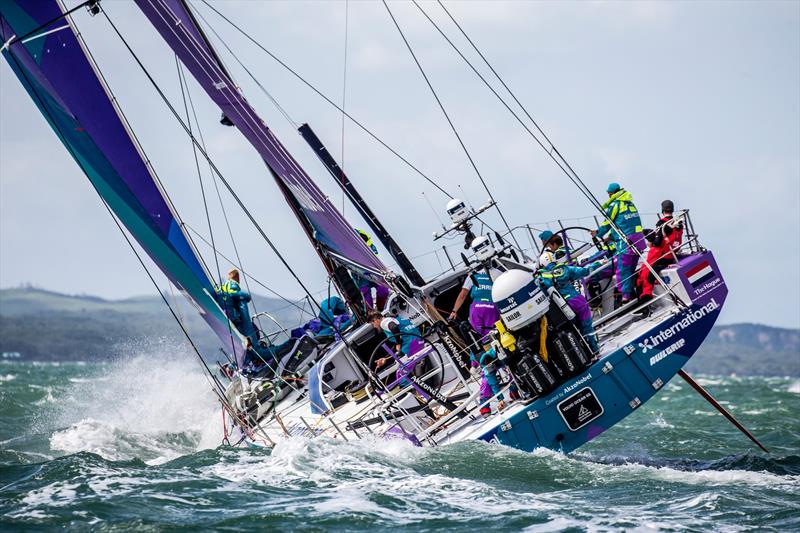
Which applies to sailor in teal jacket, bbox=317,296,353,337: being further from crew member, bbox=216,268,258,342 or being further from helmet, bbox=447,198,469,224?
helmet, bbox=447,198,469,224

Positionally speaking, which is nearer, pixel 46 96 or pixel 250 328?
pixel 46 96

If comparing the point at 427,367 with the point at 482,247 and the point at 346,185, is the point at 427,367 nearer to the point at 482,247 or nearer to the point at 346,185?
the point at 482,247

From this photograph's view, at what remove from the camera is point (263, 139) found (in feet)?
38.6

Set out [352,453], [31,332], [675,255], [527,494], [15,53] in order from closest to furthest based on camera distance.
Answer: [527,494] < [352,453] < [675,255] < [15,53] < [31,332]

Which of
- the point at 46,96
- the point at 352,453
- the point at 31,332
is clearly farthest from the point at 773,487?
the point at 31,332

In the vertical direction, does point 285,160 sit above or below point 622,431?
above

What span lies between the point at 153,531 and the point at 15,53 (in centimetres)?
813

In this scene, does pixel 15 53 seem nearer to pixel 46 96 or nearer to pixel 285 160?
pixel 46 96

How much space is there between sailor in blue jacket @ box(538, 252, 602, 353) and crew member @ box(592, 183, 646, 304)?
3.90 feet

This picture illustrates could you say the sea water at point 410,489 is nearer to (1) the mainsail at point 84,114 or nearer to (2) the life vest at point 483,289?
(2) the life vest at point 483,289

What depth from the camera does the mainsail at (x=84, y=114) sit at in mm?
13523

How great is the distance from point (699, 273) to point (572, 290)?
1579 millimetres

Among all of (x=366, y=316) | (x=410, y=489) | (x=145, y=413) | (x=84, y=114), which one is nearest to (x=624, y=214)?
(x=366, y=316)

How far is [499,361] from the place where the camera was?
10.2 metres
